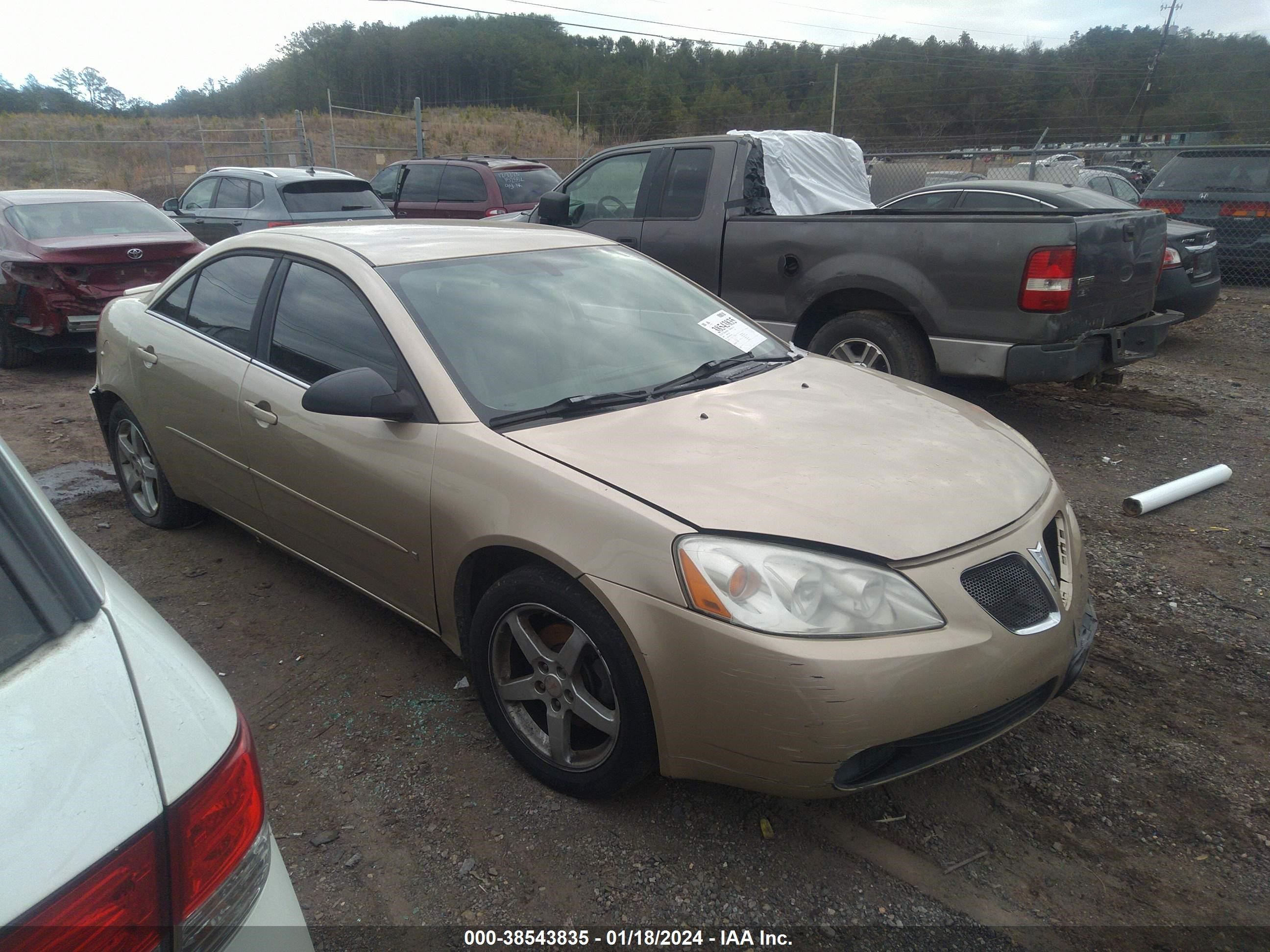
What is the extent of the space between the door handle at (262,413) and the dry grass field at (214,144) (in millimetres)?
21179

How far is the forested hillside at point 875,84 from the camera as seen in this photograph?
42469mm

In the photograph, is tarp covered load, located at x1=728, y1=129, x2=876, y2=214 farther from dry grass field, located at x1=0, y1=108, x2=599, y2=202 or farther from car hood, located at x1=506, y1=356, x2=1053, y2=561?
dry grass field, located at x1=0, y1=108, x2=599, y2=202

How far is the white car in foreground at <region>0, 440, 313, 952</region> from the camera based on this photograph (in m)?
0.97

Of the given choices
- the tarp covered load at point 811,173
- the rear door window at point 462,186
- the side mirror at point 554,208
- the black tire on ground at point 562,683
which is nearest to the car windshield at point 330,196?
the rear door window at point 462,186

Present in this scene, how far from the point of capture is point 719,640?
2021 mm

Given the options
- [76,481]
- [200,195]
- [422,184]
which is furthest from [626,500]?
[200,195]

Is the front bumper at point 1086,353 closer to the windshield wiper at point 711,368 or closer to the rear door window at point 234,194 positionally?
the windshield wiper at point 711,368

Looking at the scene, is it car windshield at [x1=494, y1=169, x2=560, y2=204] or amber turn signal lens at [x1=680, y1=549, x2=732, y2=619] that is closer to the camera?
amber turn signal lens at [x1=680, y1=549, x2=732, y2=619]

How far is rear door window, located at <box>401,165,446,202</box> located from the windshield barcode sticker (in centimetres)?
913

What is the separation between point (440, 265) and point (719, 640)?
1.90 meters

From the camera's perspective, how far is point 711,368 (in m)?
3.24

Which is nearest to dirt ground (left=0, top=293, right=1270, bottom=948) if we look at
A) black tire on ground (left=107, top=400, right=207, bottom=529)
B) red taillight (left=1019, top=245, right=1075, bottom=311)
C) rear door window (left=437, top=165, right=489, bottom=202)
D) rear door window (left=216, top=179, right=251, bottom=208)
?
black tire on ground (left=107, top=400, right=207, bottom=529)

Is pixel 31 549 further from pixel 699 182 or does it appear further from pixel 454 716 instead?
pixel 699 182

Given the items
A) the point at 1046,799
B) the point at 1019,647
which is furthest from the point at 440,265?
the point at 1046,799
